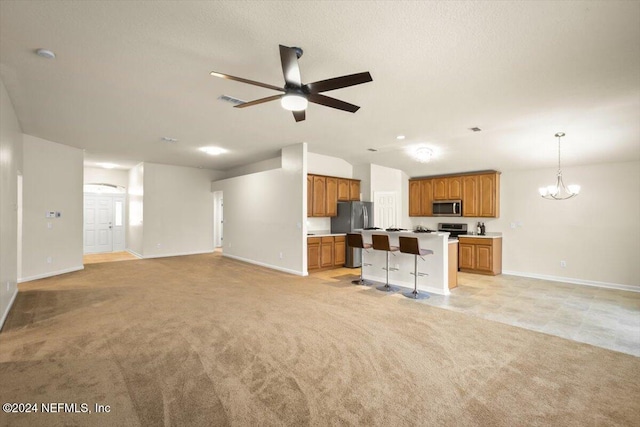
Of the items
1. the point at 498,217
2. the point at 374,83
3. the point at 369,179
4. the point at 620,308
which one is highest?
the point at 374,83

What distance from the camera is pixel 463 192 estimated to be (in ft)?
23.7

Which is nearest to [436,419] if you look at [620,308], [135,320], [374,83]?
[374,83]

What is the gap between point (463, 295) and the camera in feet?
16.2

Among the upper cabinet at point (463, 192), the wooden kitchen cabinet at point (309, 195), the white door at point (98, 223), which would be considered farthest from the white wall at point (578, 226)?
the white door at point (98, 223)

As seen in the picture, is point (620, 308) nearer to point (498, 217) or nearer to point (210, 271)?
point (498, 217)

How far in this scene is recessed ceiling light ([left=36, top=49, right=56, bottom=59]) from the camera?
2707mm

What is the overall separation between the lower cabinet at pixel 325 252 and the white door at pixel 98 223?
7763mm

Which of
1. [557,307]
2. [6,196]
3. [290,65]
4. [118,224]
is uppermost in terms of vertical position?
[290,65]

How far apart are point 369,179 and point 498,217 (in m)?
3.20

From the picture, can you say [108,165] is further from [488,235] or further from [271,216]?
[488,235]

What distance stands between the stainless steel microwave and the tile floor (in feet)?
5.83

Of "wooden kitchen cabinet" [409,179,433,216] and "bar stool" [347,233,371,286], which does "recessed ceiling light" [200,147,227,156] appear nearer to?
"bar stool" [347,233,371,286]

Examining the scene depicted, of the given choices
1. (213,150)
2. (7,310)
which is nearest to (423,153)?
(213,150)

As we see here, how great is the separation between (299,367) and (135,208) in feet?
29.3
